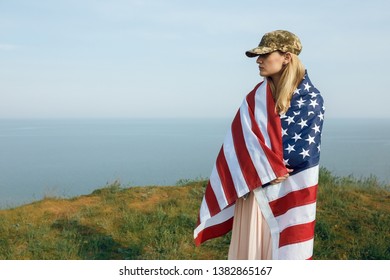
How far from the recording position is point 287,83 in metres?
3.04

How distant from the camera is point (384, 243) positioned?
4.86 metres

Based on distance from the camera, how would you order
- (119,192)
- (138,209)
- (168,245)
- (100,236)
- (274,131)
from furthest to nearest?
(119,192) → (138,209) → (100,236) → (168,245) → (274,131)

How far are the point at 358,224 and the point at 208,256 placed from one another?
2128 millimetres

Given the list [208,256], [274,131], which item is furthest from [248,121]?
[208,256]

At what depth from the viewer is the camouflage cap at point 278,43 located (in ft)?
10.0

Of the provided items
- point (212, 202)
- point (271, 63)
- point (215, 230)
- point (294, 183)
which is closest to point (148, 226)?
point (215, 230)

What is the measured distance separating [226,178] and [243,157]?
0.23 meters

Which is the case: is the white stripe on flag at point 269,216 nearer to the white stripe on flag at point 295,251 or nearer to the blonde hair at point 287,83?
the white stripe on flag at point 295,251

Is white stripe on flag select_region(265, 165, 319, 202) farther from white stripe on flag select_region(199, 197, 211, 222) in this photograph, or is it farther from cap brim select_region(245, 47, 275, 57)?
cap brim select_region(245, 47, 275, 57)

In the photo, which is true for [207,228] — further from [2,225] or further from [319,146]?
[2,225]

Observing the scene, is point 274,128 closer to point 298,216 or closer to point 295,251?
point 298,216

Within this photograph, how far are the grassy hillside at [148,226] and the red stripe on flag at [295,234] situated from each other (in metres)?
1.65

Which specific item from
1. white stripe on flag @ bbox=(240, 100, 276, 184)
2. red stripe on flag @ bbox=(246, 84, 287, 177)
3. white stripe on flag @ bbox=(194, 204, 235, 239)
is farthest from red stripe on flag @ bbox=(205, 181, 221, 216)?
red stripe on flag @ bbox=(246, 84, 287, 177)

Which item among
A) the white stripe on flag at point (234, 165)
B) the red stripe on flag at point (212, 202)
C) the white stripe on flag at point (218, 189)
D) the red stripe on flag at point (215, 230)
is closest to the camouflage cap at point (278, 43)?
the white stripe on flag at point (234, 165)
